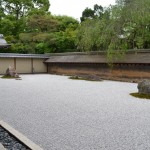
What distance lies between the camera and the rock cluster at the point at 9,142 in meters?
4.88

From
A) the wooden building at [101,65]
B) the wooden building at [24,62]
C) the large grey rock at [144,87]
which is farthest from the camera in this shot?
the wooden building at [24,62]

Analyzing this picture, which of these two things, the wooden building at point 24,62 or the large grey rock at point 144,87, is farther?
the wooden building at point 24,62

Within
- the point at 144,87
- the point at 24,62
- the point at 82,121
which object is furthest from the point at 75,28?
the point at 82,121

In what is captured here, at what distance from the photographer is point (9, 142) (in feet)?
17.1

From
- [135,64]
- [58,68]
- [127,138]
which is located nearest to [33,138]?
[127,138]

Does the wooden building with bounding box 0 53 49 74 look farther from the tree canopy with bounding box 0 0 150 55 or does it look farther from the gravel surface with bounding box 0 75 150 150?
the gravel surface with bounding box 0 75 150 150

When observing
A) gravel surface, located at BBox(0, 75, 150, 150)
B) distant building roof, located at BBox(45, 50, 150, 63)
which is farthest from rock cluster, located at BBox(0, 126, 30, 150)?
distant building roof, located at BBox(45, 50, 150, 63)

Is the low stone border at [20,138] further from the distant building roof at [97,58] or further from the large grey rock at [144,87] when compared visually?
the distant building roof at [97,58]

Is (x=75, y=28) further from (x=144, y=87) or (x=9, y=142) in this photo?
(x=9, y=142)

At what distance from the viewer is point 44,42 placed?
1359 inches

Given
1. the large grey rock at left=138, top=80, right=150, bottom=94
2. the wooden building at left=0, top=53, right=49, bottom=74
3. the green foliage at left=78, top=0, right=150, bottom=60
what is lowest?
the wooden building at left=0, top=53, right=49, bottom=74

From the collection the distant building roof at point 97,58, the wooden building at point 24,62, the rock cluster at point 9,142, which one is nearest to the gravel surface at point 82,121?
the rock cluster at point 9,142

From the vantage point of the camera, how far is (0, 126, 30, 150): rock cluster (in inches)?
192

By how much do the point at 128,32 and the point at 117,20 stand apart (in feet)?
3.86
